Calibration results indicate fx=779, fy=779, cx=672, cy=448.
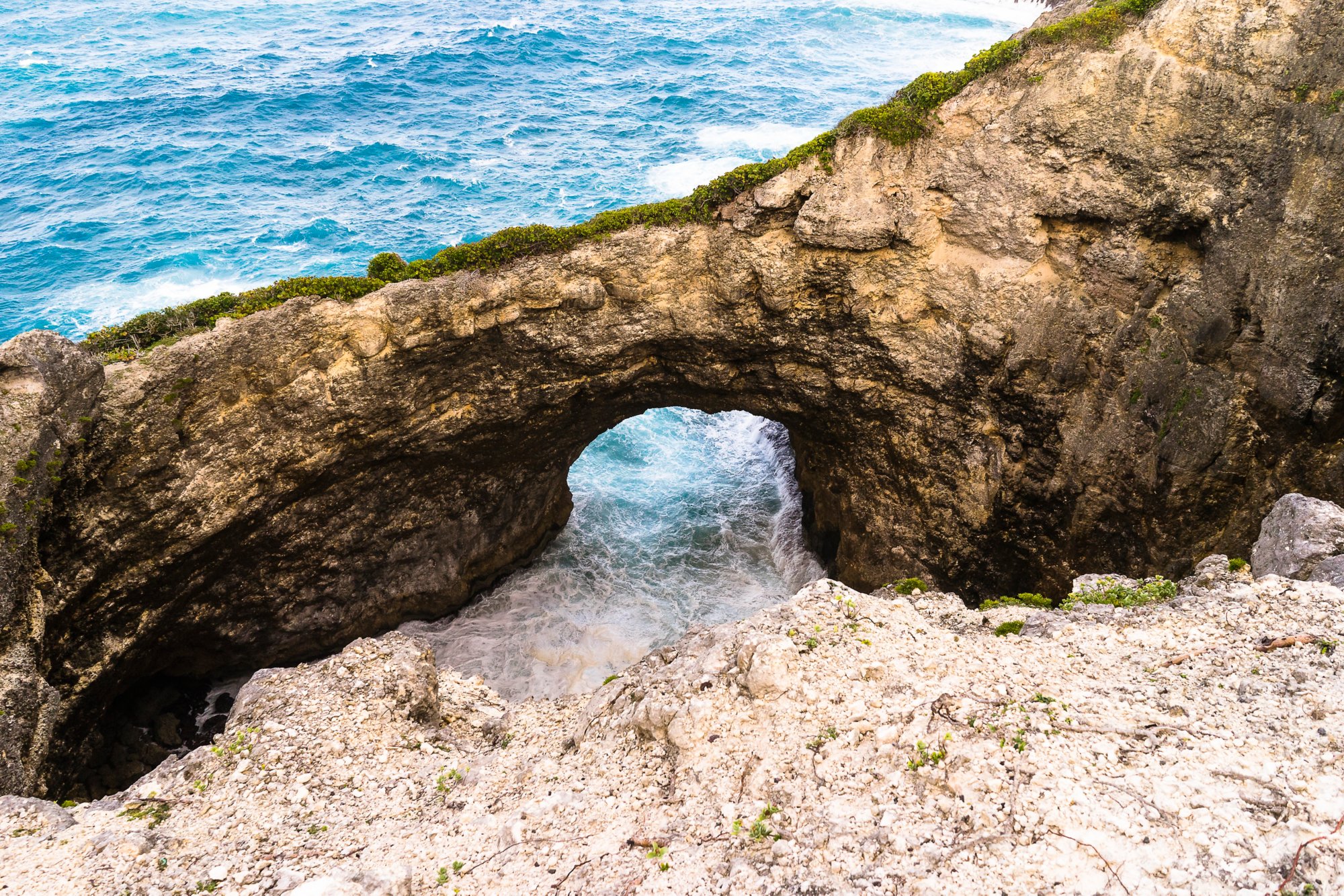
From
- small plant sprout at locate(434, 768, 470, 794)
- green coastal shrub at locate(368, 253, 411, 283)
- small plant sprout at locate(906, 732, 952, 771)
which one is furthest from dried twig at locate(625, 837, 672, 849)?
green coastal shrub at locate(368, 253, 411, 283)

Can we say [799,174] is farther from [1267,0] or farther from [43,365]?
[43,365]

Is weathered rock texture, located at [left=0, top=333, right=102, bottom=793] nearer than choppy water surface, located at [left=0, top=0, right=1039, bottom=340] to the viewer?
Yes

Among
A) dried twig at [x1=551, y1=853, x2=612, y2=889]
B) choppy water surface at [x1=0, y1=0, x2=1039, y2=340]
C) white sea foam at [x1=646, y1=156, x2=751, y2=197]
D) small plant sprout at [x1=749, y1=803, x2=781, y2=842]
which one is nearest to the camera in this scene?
dried twig at [x1=551, y1=853, x2=612, y2=889]

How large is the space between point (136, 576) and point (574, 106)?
40732 millimetres

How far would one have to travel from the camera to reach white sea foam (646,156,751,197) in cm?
3953

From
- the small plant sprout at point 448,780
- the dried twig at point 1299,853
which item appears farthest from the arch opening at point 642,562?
the dried twig at point 1299,853

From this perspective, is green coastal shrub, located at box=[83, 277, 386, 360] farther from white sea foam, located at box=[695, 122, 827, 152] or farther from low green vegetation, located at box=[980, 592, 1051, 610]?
white sea foam, located at box=[695, 122, 827, 152]

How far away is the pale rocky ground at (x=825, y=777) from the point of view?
27.1 feet

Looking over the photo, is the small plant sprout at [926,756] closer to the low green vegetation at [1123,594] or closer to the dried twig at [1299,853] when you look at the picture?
the dried twig at [1299,853]

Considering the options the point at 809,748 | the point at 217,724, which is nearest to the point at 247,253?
the point at 217,724

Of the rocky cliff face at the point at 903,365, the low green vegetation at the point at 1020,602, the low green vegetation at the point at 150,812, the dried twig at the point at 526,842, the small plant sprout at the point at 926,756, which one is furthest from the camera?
the rocky cliff face at the point at 903,365

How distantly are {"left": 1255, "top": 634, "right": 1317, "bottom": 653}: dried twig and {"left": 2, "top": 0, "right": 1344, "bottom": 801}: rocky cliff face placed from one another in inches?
301

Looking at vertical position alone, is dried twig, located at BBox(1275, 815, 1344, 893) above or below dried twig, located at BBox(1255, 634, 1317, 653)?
above

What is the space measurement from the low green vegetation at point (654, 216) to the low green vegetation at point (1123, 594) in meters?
10.4
